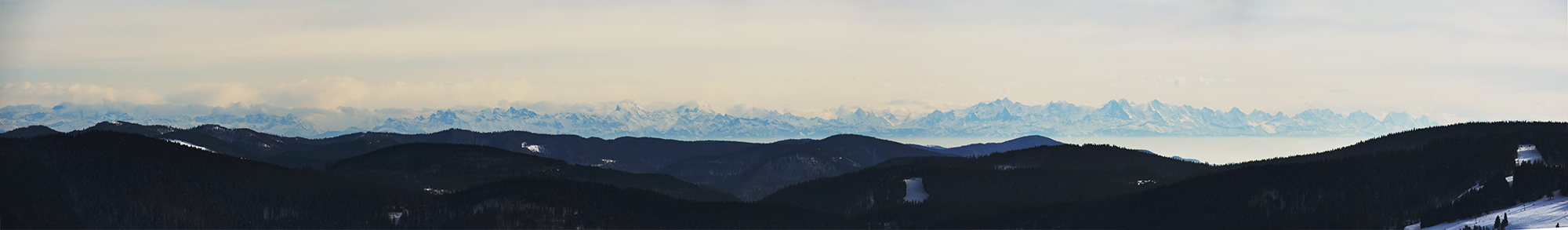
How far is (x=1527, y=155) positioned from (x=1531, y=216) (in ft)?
138

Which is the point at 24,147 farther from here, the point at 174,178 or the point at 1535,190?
the point at 1535,190

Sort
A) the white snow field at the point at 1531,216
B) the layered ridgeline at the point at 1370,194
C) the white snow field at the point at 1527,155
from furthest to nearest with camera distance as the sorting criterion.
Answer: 1. the white snow field at the point at 1527,155
2. the layered ridgeline at the point at 1370,194
3. the white snow field at the point at 1531,216

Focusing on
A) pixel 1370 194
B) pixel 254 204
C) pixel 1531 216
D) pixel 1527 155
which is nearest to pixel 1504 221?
pixel 1531 216

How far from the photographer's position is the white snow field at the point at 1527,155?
143m

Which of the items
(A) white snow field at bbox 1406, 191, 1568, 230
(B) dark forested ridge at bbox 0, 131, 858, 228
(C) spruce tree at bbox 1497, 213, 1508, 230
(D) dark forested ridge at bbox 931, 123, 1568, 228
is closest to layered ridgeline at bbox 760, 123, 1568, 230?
(D) dark forested ridge at bbox 931, 123, 1568, 228

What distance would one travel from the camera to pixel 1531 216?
112m

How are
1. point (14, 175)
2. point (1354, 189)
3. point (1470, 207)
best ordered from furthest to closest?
point (14, 175) < point (1354, 189) < point (1470, 207)

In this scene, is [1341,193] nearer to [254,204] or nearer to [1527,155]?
[1527,155]

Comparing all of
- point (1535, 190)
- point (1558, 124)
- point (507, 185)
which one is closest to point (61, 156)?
point (507, 185)

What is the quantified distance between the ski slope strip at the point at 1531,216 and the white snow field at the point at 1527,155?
21.2 m

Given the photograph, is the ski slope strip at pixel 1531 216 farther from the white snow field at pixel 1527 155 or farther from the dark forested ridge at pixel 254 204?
the dark forested ridge at pixel 254 204

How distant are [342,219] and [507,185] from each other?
28352 millimetres

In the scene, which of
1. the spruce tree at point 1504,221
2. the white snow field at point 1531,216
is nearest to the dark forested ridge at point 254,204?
the white snow field at point 1531,216

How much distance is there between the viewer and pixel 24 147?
199 m
